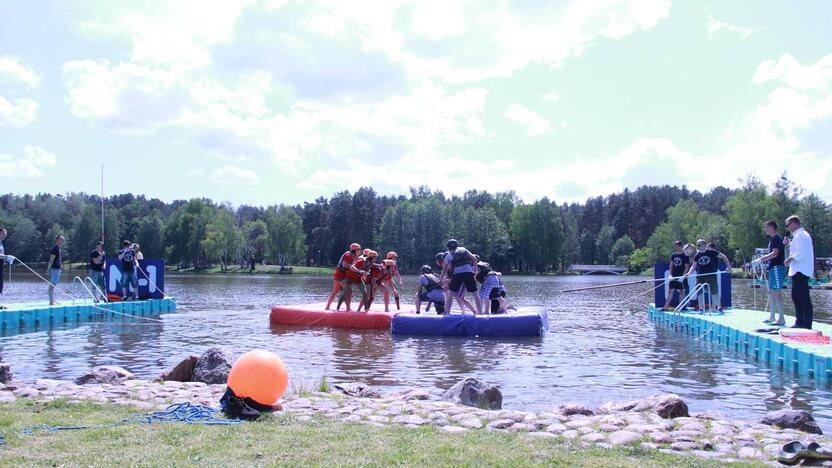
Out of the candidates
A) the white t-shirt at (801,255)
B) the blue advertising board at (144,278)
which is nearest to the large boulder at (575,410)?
the white t-shirt at (801,255)

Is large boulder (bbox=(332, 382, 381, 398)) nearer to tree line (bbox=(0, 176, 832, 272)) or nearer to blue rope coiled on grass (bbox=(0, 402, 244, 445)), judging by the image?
blue rope coiled on grass (bbox=(0, 402, 244, 445))

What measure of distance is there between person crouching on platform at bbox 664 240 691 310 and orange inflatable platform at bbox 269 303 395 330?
8571mm

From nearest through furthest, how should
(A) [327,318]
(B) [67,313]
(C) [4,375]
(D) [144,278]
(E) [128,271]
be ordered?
1. (C) [4,375]
2. (A) [327,318]
3. (B) [67,313]
4. (E) [128,271]
5. (D) [144,278]

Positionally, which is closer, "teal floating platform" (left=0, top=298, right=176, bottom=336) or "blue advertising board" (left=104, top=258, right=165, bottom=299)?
"teal floating platform" (left=0, top=298, right=176, bottom=336)

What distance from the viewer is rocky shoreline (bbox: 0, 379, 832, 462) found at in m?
6.11

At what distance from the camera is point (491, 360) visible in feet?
43.2

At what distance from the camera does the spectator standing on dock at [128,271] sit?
73.6 ft

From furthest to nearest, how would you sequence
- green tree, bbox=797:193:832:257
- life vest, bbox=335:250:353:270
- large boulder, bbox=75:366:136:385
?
green tree, bbox=797:193:832:257, life vest, bbox=335:250:353:270, large boulder, bbox=75:366:136:385

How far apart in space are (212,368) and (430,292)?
30.6 feet

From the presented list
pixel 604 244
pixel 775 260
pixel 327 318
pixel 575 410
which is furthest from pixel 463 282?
pixel 604 244

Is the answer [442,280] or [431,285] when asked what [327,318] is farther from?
[442,280]

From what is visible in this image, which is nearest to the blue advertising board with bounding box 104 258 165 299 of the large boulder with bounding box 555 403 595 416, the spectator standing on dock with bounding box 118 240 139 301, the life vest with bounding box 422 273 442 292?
the spectator standing on dock with bounding box 118 240 139 301

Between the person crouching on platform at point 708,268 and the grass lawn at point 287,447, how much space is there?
1418 centimetres

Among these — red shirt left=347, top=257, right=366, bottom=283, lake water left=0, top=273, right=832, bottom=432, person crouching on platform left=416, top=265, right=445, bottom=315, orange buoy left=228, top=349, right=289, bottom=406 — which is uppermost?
red shirt left=347, top=257, right=366, bottom=283
